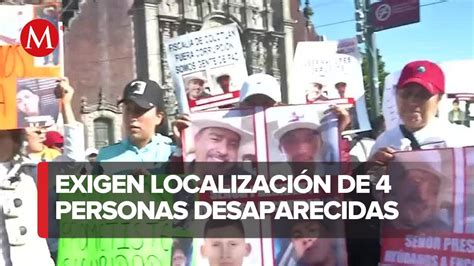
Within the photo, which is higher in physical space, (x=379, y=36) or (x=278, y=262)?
(x=379, y=36)

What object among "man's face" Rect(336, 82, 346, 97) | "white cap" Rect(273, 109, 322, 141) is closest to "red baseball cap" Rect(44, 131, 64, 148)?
"white cap" Rect(273, 109, 322, 141)

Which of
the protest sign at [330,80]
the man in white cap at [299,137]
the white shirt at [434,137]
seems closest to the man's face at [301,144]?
the man in white cap at [299,137]

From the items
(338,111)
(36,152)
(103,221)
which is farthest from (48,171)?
(338,111)

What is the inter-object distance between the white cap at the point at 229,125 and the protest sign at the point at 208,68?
7cm

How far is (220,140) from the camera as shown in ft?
10.8

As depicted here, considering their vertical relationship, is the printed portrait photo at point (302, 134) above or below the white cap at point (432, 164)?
above

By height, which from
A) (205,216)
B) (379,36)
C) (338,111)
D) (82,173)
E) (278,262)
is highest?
(379,36)

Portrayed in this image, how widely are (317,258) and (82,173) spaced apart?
1088mm

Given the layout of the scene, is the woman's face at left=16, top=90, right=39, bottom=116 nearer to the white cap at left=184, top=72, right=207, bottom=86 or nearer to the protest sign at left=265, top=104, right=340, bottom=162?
the white cap at left=184, top=72, right=207, bottom=86

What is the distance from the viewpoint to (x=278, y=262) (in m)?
3.32

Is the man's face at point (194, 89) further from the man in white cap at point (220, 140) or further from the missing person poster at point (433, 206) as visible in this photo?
the missing person poster at point (433, 206)

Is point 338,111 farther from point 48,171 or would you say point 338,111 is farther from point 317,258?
point 48,171

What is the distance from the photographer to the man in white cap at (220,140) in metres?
3.26

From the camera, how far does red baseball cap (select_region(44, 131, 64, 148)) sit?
10.6 ft
